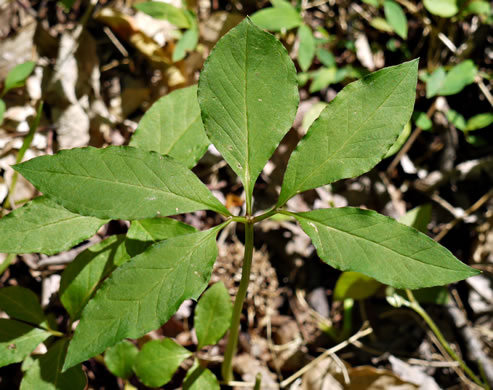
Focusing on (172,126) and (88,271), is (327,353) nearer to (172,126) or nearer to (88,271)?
(88,271)

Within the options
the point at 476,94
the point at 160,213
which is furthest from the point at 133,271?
the point at 476,94

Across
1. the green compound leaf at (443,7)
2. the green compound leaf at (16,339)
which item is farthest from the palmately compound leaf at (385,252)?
the green compound leaf at (443,7)

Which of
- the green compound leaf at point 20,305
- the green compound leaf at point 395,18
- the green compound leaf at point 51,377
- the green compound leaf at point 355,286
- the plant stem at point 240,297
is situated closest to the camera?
the plant stem at point 240,297

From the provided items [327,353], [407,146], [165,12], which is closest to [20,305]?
[327,353]

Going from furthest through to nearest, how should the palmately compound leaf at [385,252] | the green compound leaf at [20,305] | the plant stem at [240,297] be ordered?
the green compound leaf at [20,305] → the plant stem at [240,297] → the palmately compound leaf at [385,252]

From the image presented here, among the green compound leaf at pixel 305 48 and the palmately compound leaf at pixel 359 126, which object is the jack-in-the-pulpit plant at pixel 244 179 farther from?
the green compound leaf at pixel 305 48

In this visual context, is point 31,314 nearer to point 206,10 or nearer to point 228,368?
point 228,368
